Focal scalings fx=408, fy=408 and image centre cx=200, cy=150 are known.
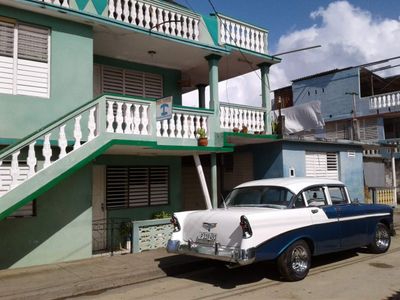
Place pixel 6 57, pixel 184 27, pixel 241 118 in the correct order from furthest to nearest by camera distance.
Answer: pixel 241 118 < pixel 184 27 < pixel 6 57

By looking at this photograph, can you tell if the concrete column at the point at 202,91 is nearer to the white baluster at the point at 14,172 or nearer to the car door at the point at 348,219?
the car door at the point at 348,219

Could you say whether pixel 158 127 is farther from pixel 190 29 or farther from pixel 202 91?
pixel 202 91

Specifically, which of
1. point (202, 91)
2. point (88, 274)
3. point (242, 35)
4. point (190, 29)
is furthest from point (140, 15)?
point (88, 274)

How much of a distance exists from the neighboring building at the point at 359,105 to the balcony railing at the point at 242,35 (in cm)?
838

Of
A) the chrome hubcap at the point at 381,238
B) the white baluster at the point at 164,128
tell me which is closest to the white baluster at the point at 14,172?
the white baluster at the point at 164,128

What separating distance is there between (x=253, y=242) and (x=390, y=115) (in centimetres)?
1796

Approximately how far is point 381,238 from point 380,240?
0.05 m

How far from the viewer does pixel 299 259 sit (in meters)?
6.91

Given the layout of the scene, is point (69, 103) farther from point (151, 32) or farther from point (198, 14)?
point (198, 14)

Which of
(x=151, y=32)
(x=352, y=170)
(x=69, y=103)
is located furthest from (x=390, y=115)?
(x=69, y=103)

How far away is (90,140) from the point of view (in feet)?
25.8

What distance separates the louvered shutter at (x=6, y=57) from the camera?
7996 millimetres

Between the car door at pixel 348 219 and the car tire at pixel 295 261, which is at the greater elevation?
the car door at pixel 348 219

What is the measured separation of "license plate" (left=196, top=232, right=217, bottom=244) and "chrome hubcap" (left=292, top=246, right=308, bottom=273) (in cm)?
137
